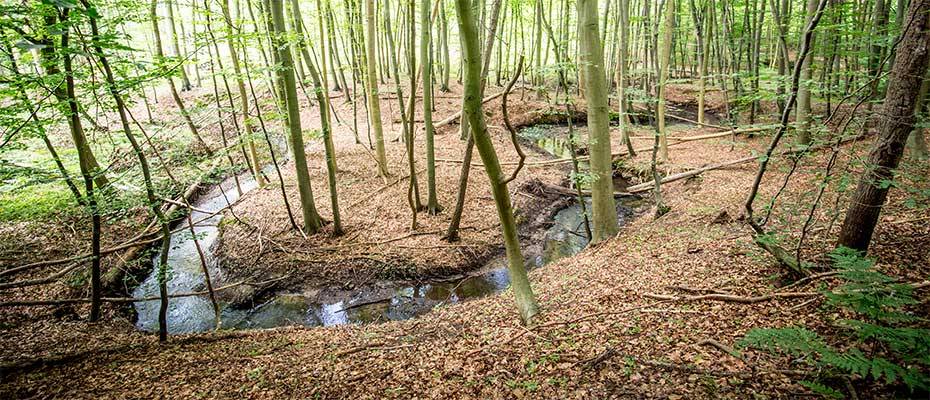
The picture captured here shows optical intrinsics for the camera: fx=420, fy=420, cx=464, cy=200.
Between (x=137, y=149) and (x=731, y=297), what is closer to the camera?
(x=731, y=297)

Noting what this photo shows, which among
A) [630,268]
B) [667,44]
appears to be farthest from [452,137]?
[630,268]

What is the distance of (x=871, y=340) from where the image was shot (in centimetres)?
326

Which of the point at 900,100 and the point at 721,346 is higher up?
the point at 900,100

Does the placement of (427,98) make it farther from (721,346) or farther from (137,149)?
(721,346)

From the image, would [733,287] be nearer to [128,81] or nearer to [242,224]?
[128,81]

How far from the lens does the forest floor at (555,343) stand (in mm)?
3637

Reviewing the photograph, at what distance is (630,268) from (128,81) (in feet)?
22.1

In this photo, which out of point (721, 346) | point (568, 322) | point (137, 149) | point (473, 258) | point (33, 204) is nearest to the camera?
point (721, 346)

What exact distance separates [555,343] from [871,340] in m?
2.53

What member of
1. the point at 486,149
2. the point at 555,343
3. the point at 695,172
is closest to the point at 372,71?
the point at 486,149

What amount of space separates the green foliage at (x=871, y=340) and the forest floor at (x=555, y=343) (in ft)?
0.95

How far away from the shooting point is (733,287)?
182 inches

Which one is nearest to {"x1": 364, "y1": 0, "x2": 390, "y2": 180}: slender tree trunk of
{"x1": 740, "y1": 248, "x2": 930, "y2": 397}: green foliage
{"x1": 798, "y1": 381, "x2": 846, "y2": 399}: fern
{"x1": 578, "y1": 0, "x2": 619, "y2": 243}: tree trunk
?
{"x1": 578, "y1": 0, "x2": 619, "y2": 243}: tree trunk

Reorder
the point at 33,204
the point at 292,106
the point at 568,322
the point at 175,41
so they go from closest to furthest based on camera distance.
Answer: the point at 568,322 < the point at 33,204 < the point at 292,106 < the point at 175,41
